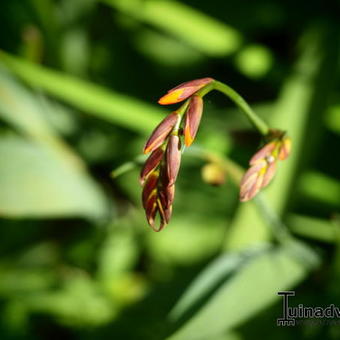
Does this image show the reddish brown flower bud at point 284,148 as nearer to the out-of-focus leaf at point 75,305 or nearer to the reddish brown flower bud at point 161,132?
the reddish brown flower bud at point 161,132

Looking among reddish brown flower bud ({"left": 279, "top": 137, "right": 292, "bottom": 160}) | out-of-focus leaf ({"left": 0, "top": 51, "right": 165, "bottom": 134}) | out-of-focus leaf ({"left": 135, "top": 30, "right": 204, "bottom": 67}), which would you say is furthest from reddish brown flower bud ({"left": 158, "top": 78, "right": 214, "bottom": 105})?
out-of-focus leaf ({"left": 135, "top": 30, "right": 204, "bottom": 67})

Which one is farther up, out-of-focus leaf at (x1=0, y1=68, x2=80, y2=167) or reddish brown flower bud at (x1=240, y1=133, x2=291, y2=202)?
out-of-focus leaf at (x1=0, y1=68, x2=80, y2=167)

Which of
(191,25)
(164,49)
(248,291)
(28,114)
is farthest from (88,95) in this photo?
(248,291)

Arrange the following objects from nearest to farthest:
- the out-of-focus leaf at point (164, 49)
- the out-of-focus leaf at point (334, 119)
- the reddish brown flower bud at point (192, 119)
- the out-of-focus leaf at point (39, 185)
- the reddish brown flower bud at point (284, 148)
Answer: the reddish brown flower bud at point (192, 119)
the reddish brown flower bud at point (284, 148)
the out-of-focus leaf at point (39, 185)
the out-of-focus leaf at point (334, 119)
the out-of-focus leaf at point (164, 49)

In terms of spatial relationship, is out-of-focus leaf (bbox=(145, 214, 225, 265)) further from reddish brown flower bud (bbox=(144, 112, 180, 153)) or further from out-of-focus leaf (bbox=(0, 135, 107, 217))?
reddish brown flower bud (bbox=(144, 112, 180, 153))

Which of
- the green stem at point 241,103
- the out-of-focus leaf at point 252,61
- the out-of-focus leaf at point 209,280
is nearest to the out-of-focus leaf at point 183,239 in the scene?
the out-of-focus leaf at point 252,61

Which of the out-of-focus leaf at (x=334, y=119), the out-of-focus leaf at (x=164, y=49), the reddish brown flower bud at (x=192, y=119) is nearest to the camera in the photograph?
the reddish brown flower bud at (x=192, y=119)

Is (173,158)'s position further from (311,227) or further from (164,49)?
(164,49)
